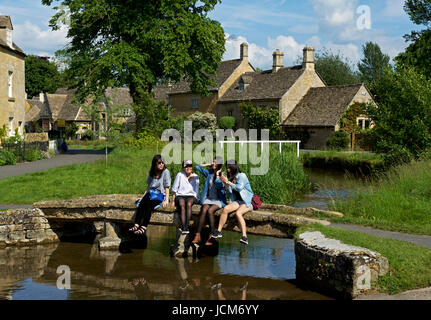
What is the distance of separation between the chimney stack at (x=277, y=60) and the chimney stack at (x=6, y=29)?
29.6 m

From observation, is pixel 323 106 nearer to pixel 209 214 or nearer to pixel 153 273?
pixel 209 214

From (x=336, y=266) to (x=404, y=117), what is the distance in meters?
15.4

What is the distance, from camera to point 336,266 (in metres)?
9.30

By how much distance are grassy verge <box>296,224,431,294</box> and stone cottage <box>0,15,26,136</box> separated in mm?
27438

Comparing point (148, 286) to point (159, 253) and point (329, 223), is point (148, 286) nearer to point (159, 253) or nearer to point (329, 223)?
point (159, 253)

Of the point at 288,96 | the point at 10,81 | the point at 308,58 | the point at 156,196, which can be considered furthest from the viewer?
the point at 308,58

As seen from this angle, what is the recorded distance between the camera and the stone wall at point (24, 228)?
1444cm

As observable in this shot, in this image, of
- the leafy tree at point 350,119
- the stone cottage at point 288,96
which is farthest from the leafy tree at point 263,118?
the leafy tree at point 350,119

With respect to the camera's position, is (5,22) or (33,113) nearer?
(5,22)

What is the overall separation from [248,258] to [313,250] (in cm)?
341

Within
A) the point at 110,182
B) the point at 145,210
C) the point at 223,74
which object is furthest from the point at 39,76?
the point at 145,210

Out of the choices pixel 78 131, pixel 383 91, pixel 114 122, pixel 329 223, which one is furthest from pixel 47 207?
pixel 78 131

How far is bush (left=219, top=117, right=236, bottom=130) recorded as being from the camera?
5466 centimetres

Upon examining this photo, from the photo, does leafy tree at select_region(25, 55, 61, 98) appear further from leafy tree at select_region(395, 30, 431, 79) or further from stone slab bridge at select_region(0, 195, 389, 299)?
stone slab bridge at select_region(0, 195, 389, 299)
